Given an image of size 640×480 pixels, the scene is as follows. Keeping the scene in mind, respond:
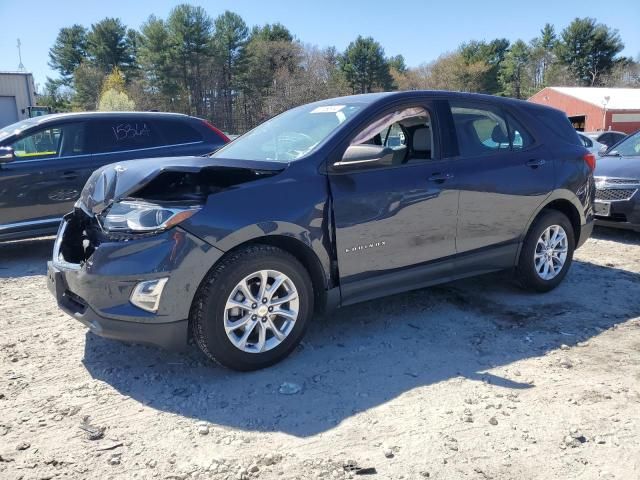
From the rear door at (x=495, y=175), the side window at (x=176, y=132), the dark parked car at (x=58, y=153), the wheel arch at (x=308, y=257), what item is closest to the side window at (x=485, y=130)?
the rear door at (x=495, y=175)

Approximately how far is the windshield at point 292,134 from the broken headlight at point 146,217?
912 millimetres

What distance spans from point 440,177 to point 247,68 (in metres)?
58.7

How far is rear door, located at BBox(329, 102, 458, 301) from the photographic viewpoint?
12.1ft

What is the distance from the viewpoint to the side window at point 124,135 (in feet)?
22.7

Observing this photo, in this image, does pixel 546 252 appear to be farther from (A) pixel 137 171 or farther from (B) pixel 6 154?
(B) pixel 6 154

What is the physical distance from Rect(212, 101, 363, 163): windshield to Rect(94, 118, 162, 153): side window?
2.97m

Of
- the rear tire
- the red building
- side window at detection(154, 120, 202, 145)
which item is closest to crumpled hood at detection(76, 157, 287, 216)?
the rear tire

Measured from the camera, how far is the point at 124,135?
705 centimetres

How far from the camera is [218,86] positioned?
57.8 m

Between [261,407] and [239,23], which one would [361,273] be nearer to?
[261,407]

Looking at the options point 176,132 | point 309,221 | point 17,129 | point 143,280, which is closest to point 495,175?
point 309,221

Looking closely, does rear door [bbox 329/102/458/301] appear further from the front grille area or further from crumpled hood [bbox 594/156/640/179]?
crumpled hood [bbox 594/156/640/179]

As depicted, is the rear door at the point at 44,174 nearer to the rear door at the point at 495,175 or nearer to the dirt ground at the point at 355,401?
the dirt ground at the point at 355,401

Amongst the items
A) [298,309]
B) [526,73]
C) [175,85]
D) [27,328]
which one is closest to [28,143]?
[27,328]
